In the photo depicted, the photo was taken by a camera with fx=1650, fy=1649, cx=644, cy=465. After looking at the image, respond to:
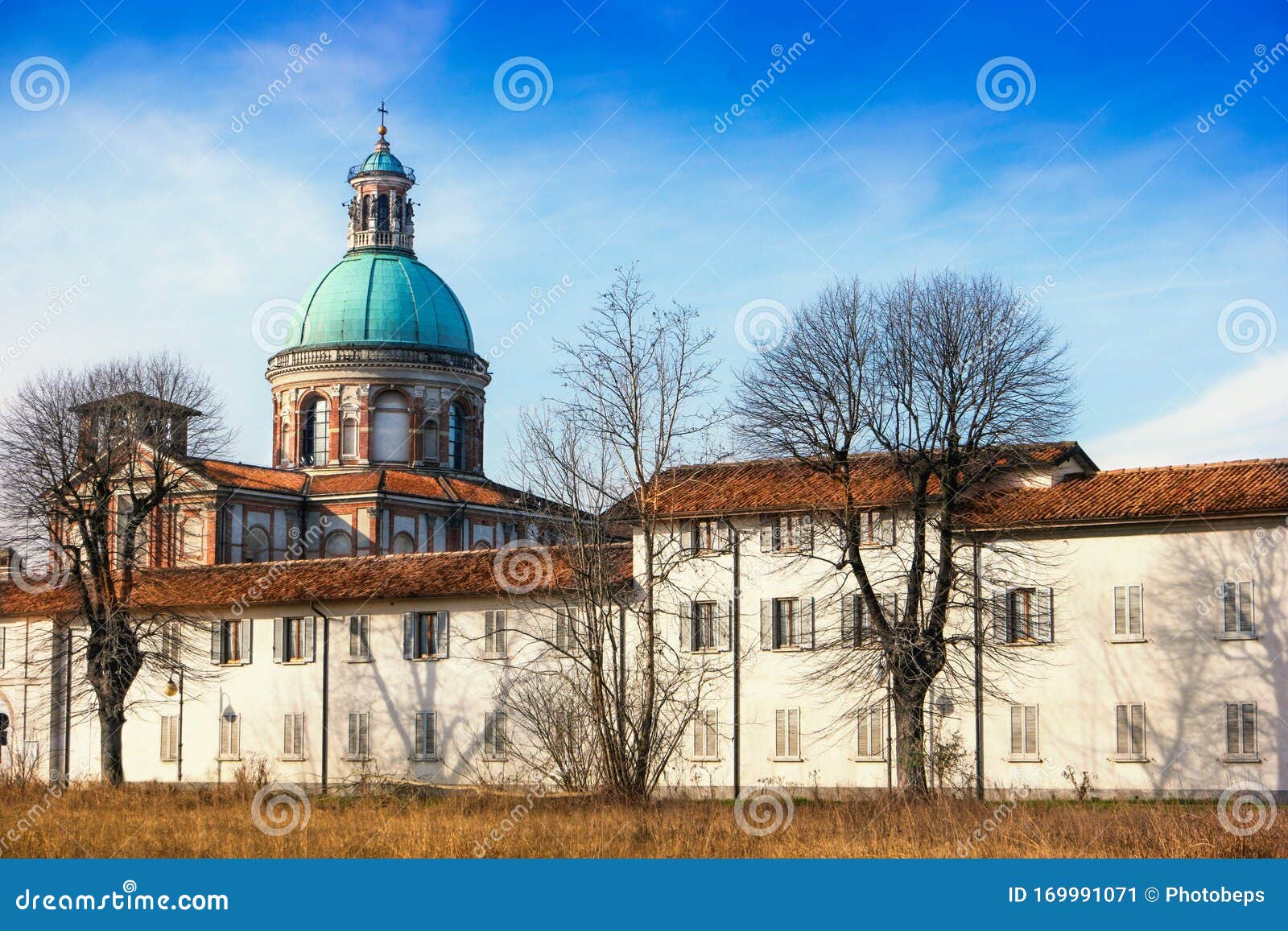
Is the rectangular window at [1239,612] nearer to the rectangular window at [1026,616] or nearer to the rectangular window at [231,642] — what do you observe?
the rectangular window at [1026,616]

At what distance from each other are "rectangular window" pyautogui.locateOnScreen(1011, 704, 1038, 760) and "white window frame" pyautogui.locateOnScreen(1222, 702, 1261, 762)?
159 inches

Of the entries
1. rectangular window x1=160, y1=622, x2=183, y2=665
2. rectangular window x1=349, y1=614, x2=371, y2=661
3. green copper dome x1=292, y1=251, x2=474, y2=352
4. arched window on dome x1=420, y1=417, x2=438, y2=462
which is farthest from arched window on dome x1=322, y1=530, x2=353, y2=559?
rectangular window x1=349, y1=614, x2=371, y2=661

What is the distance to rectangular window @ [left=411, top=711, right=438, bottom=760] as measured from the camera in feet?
139

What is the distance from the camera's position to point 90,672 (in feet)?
135

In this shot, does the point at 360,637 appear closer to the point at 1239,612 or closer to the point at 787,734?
the point at 787,734

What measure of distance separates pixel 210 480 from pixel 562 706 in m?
35.4

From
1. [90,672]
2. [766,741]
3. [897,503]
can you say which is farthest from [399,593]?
[897,503]

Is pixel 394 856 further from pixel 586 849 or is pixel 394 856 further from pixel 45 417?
pixel 45 417

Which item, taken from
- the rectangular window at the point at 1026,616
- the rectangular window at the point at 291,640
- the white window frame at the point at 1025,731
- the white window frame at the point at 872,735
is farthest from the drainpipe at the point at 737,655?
the rectangular window at the point at 291,640

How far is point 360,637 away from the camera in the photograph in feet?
144

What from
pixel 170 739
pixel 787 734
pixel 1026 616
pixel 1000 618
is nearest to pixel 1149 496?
pixel 1026 616

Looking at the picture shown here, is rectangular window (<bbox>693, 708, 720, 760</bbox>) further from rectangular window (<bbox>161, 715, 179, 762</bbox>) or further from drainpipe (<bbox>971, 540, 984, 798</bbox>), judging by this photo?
rectangular window (<bbox>161, 715, 179, 762</bbox>)

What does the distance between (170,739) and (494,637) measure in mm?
10634

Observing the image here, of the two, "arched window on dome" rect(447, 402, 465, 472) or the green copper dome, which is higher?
the green copper dome
